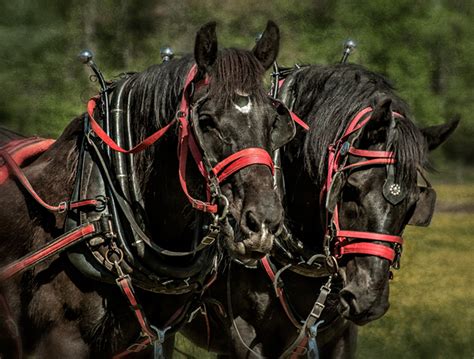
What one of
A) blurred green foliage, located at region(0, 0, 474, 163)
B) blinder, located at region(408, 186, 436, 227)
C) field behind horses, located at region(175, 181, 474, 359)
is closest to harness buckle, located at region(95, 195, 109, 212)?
blinder, located at region(408, 186, 436, 227)

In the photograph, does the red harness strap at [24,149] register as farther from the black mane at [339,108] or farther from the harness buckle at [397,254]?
the harness buckle at [397,254]

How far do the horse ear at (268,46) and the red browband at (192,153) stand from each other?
0.27 m

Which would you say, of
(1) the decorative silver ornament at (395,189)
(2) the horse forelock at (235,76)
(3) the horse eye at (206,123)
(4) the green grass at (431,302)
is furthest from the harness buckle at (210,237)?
(4) the green grass at (431,302)

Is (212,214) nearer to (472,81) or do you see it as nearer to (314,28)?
(314,28)

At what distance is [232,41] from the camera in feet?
29.8

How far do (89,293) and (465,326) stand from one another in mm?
5150

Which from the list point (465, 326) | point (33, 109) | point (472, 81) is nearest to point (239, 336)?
point (465, 326)

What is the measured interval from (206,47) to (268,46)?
32 cm

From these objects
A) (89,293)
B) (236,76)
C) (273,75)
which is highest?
(236,76)

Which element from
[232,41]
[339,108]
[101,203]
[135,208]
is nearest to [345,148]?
[339,108]

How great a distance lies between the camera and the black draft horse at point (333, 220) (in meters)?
3.51

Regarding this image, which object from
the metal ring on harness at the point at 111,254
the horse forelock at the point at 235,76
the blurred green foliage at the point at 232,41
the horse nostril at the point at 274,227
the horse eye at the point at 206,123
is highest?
the horse forelock at the point at 235,76

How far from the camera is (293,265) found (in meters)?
4.04

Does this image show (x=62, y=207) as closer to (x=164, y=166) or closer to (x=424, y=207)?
(x=164, y=166)
